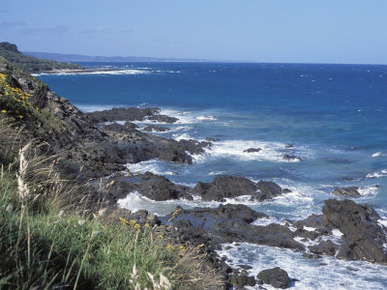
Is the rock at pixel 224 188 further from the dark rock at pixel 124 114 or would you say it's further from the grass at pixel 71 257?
the dark rock at pixel 124 114

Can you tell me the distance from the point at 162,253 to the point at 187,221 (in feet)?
52.2

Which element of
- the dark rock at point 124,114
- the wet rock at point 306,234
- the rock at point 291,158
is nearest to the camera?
the wet rock at point 306,234

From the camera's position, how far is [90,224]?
473cm

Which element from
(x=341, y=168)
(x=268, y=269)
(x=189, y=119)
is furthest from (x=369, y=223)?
(x=189, y=119)

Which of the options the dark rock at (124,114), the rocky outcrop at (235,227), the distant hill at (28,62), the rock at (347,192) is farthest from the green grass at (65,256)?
the distant hill at (28,62)

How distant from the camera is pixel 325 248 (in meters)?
18.8

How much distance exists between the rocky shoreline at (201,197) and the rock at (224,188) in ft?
0.19

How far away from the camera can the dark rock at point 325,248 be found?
18719mm

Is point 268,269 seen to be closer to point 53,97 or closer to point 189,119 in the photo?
point 53,97

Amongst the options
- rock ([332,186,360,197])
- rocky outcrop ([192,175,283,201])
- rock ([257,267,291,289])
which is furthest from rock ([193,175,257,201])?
rock ([257,267,291,289])

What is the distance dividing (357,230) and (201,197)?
8.85 meters

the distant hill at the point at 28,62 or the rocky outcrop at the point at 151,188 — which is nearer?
the rocky outcrop at the point at 151,188

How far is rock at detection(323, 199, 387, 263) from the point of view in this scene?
60.6ft

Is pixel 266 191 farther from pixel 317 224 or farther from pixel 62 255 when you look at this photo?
pixel 62 255
